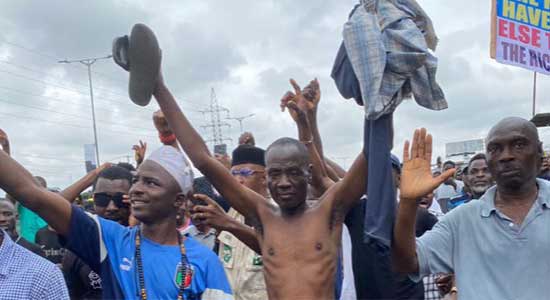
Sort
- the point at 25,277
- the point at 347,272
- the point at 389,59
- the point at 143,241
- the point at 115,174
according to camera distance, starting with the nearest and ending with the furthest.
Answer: the point at 25,277 < the point at 389,59 < the point at 143,241 < the point at 347,272 < the point at 115,174

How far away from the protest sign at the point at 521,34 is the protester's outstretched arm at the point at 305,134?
4.14 metres

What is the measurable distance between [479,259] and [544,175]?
4473 millimetres

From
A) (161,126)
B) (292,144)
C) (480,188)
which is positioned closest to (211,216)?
(292,144)

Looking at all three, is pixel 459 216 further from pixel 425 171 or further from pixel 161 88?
pixel 161 88

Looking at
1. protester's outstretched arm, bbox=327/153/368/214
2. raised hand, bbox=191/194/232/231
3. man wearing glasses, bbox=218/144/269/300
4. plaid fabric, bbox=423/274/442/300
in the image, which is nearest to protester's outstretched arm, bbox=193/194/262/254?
raised hand, bbox=191/194/232/231

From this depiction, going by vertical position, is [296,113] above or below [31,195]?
above

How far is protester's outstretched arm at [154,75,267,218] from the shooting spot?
3.37m

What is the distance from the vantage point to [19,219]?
649 cm

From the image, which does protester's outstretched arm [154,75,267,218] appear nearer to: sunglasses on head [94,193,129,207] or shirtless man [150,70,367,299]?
shirtless man [150,70,367,299]

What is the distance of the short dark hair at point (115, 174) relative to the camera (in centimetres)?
439

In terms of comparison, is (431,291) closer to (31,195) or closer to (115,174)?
(115,174)

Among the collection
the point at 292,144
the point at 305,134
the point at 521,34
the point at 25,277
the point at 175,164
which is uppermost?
the point at 521,34

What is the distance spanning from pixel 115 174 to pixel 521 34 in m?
5.59

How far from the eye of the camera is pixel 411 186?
2750 millimetres
